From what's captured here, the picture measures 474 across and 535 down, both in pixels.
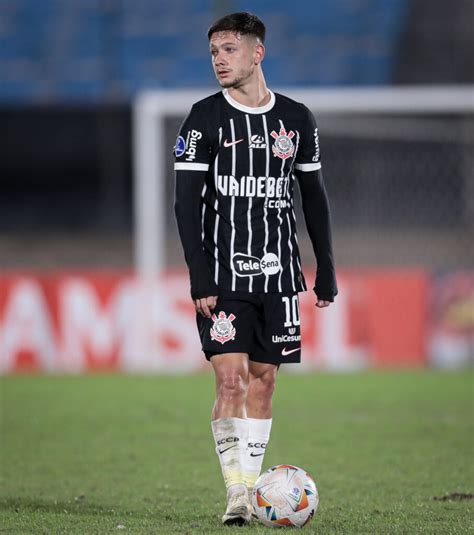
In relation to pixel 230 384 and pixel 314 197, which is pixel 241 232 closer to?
pixel 314 197

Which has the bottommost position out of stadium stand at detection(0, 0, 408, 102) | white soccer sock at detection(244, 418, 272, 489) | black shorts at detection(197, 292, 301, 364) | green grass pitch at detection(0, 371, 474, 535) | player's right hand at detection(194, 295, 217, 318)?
green grass pitch at detection(0, 371, 474, 535)

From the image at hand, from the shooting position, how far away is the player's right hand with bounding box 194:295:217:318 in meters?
4.98

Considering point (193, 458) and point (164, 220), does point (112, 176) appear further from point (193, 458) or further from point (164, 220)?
point (193, 458)

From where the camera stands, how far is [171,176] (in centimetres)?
1512

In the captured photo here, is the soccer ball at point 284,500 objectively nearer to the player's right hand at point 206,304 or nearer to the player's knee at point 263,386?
the player's knee at point 263,386

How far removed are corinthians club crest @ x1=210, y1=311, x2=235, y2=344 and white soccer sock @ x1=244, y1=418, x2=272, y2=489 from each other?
1.40ft

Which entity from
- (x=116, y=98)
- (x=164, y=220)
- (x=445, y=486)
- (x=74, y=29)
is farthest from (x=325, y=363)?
(x=74, y=29)

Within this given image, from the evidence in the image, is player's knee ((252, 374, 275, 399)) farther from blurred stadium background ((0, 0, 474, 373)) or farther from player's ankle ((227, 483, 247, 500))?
blurred stadium background ((0, 0, 474, 373))

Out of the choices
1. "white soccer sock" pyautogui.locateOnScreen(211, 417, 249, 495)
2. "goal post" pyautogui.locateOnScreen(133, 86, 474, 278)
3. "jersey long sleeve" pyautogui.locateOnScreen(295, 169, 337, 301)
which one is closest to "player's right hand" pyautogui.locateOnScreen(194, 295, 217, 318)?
"white soccer sock" pyautogui.locateOnScreen(211, 417, 249, 495)

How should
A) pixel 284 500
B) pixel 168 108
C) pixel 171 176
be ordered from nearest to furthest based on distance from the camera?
pixel 284 500 < pixel 168 108 < pixel 171 176

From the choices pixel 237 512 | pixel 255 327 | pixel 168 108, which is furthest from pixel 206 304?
pixel 168 108

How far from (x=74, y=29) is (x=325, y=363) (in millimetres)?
12115

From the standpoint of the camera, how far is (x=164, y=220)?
1550 cm

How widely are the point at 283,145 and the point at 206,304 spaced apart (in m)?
0.79
